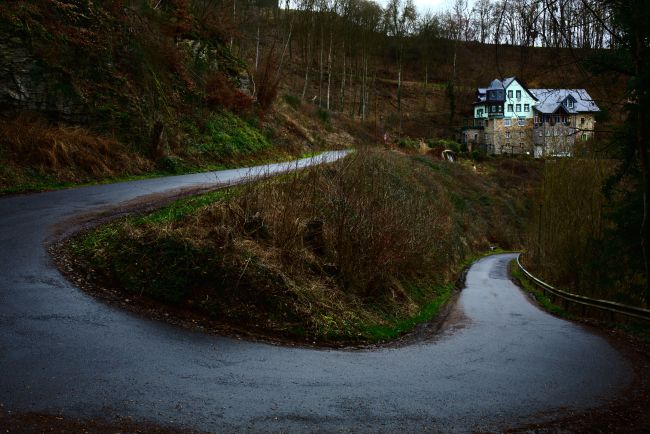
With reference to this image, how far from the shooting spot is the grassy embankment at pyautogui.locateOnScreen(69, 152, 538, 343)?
34.8 ft

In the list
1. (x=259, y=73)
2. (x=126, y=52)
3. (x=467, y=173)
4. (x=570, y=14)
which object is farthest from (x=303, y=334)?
(x=467, y=173)

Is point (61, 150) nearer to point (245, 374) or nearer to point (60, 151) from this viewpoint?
point (60, 151)

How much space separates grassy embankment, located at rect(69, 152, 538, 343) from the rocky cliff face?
29.9 ft

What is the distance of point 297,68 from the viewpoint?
76938mm

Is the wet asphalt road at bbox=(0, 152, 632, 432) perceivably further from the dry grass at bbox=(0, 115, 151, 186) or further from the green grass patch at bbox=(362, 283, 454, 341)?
the dry grass at bbox=(0, 115, 151, 186)

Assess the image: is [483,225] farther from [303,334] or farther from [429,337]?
[303,334]

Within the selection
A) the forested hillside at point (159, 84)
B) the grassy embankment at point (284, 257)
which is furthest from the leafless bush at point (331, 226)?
the forested hillside at point (159, 84)

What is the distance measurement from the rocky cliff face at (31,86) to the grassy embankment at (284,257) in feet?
29.9

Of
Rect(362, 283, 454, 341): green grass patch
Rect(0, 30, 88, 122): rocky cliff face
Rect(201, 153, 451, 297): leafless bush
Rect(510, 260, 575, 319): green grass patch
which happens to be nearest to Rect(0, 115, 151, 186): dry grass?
Rect(0, 30, 88, 122): rocky cliff face

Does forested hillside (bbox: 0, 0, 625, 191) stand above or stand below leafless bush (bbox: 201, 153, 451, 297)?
above

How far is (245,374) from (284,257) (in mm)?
5263

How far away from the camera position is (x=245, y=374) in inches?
297

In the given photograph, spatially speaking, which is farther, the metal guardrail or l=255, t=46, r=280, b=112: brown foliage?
l=255, t=46, r=280, b=112: brown foliage

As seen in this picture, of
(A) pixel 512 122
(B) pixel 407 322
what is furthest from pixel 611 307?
(A) pixel 512 122
